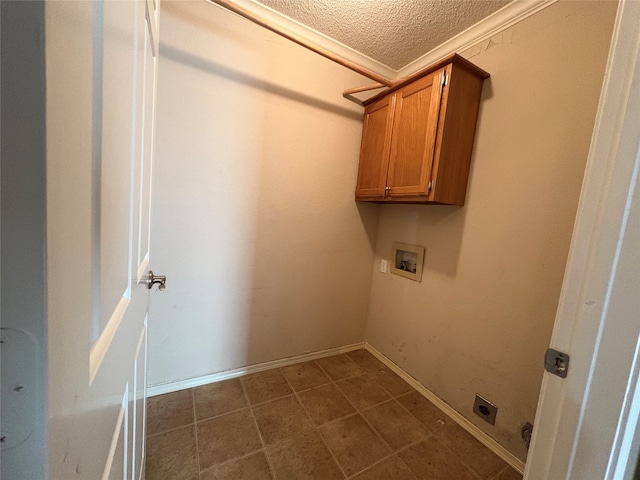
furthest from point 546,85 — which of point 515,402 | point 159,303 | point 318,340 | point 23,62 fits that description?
point 159,303

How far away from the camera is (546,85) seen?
4.10ft

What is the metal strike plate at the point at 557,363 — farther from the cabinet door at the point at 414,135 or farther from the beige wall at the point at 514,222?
the cabinet door at the point at 414,135

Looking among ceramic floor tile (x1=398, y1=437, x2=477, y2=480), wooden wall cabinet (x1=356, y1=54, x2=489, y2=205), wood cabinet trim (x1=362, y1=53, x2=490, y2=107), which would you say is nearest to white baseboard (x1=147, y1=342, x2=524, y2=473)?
ceramic floor tile (x1=398, y1=437, x2=477, y2=480)

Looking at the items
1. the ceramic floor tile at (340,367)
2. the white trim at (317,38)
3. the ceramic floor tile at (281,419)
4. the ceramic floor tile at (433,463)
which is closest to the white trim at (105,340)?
the ceramic floor tile at (281,419)

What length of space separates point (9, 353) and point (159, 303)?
163 cm

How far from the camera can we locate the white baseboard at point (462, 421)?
1328 mm

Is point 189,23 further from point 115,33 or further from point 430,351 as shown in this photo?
point 430,351

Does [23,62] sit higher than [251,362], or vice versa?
[23,62]

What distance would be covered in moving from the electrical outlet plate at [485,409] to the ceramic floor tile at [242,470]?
1.25 m

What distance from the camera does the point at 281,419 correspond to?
4.95 feet

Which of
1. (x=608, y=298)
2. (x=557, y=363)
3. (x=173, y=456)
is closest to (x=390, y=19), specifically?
(x=608, y=298)

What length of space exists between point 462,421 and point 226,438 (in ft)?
4.77

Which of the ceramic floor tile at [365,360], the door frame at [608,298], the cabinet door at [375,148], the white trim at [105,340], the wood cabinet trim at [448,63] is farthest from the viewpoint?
the ceramic floor tile at [365,360]

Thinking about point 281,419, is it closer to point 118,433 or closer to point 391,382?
point 391,382
